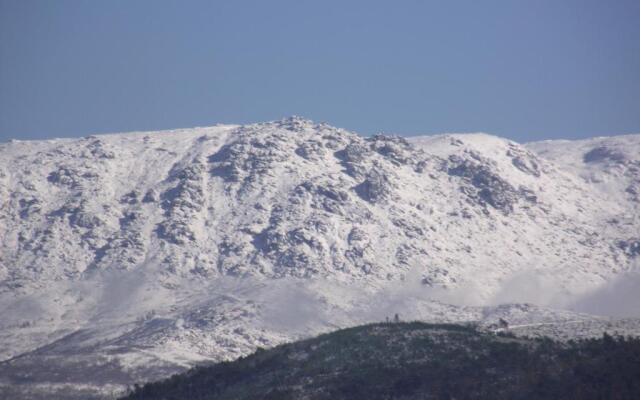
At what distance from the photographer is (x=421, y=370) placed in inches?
3681

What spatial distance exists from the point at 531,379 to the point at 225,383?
3157cm

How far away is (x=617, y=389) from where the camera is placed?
8075cm

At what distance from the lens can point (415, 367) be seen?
310 ft

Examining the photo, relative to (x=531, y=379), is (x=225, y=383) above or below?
above

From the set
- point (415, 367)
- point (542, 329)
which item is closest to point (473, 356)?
point (415, 367)

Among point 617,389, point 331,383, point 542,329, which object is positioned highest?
point 542,329

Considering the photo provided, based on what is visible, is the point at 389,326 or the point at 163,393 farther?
the point at 389,326

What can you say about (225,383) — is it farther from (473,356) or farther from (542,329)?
(542,329)

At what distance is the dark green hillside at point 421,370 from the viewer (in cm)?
8538

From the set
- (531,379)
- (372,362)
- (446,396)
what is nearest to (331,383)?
(372,362)

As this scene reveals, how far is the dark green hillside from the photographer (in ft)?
280

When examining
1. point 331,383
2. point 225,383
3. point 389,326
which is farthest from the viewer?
point 389,326

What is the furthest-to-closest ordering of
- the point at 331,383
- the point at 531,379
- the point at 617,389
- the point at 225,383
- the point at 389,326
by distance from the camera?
the point at 389,326 → the point at 225,383 → the point at 331,383 → the point at 531,379 → the point at 617,389

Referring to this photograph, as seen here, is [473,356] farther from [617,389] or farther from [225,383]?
[225,383]
